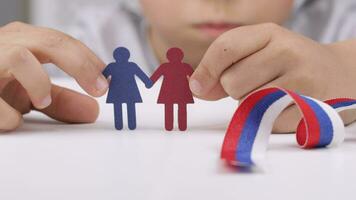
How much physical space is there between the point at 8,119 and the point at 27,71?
4 centimetres

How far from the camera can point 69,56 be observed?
55 cm

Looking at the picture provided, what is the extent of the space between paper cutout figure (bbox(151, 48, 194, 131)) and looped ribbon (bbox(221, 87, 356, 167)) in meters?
0.07

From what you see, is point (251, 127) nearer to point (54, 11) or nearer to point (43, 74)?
point (43, 74)

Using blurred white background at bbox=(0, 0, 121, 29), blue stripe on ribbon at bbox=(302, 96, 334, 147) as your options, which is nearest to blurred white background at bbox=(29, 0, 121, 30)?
blurred white background at bbox=(0, 0, 121, 29)

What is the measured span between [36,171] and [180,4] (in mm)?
565

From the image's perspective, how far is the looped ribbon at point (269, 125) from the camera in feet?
1.39

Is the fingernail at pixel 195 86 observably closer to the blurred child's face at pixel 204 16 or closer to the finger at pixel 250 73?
the finger at pixel 250 73

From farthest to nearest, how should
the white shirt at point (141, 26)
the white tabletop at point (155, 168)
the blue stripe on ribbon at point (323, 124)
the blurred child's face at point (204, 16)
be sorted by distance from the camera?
the white shirt at point (141, 26)
the blurred child's face at point (204, 16)
the blue stripe on ribbon at point (323, 124)
the white tabletop at point (155, 168)

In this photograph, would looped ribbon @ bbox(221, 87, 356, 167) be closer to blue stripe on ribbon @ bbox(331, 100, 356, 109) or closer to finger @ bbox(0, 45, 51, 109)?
blue stripe on ribbon @ bbox(331, 100, 356, 109)

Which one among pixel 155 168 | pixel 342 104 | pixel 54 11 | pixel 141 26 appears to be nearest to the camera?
pixel 155 168

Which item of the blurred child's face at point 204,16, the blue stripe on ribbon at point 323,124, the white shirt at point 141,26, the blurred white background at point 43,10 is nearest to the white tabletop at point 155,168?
the blue stripe on ribbon at point 323,124

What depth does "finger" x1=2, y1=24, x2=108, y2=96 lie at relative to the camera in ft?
1.77

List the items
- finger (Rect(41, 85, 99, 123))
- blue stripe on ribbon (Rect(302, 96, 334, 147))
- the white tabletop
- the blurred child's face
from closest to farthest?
the white tabletop → blue stripe on ribbon (Rect(302, 96, 334, 147)) → finger (Rect(41, 85, 99, 123)) → the blurred child's face

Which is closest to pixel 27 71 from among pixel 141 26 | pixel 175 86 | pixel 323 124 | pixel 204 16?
pixel 175 86
